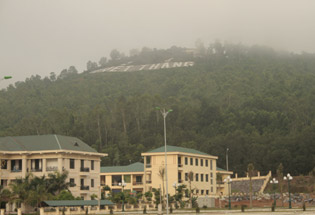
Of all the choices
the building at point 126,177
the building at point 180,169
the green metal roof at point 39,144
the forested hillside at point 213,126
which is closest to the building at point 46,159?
the green metal roof at point 39,144

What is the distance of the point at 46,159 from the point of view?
75.9 m

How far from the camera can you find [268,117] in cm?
14438

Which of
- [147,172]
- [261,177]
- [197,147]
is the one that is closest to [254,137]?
[197,147]

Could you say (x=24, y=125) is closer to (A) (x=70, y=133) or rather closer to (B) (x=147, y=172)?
(A) (x=70, y=133)

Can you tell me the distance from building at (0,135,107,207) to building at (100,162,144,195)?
56.9 ft

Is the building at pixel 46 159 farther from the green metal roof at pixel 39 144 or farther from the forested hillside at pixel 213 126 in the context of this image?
the forested hillside at pixel 213 126

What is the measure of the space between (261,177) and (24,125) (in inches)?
2656

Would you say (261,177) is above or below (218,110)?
below

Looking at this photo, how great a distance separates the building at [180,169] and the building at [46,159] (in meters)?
13.6

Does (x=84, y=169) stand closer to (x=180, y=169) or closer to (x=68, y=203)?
(x=68, y=203)

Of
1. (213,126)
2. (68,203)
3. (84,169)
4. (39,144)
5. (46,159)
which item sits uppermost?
(213,126)

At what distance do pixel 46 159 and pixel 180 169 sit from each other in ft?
74.9

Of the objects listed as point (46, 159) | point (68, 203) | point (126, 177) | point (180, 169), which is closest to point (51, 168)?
point (46, 159)

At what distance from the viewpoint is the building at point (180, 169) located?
8825 centimetres
